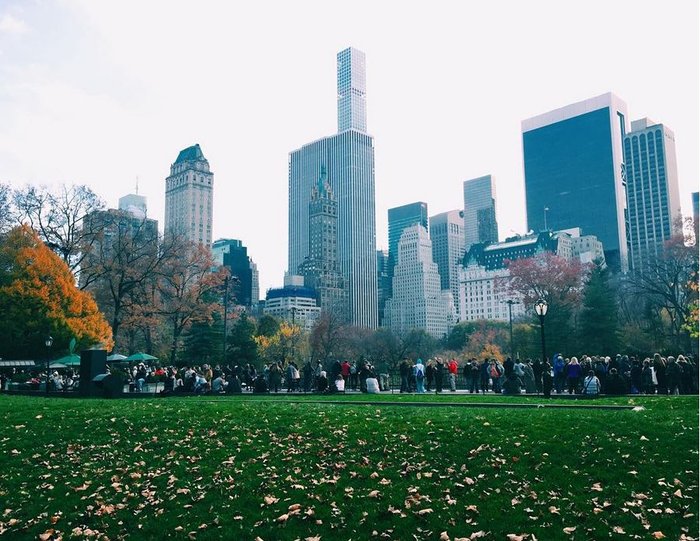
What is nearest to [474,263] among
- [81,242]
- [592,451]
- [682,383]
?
[81,242]

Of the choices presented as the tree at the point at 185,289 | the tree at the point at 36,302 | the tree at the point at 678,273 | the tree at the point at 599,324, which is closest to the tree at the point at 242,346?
the tree at the point at 185,289

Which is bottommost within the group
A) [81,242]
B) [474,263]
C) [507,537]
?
[507,537]

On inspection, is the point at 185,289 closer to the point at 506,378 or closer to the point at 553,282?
the point at 506,378

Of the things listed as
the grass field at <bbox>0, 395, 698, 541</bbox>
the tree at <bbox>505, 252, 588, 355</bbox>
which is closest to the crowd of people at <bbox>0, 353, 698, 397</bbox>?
the grass field at <bbox>0, 395, 698, 541</bbox>

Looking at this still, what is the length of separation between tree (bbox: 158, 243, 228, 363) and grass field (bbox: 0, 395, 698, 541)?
3554cm

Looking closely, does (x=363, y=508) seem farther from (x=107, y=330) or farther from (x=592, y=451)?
(x=107, y=330)

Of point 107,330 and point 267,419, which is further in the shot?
point 107,330

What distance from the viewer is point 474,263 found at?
652 ft

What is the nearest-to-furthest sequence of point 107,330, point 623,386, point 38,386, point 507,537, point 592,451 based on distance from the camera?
point 507,537, point 592,451, point 623,386, point 38,386, point 107,330

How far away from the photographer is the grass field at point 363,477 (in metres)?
9.63

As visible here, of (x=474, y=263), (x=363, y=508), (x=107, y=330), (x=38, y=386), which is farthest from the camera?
(x=474, y=263)

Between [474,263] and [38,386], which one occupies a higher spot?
[474,263]

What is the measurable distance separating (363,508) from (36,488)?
251 inches

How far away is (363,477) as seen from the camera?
450 inches
